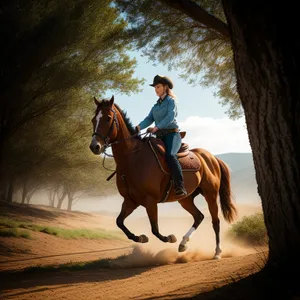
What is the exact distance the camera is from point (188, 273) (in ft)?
14.8

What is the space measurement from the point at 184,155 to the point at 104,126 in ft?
6.79

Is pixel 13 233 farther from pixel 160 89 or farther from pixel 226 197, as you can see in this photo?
pixel 160 89

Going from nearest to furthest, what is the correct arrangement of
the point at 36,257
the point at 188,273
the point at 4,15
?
the point at 188,273 < the point at 36,257 < the point at 4,15

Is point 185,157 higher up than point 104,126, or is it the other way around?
point 104,126

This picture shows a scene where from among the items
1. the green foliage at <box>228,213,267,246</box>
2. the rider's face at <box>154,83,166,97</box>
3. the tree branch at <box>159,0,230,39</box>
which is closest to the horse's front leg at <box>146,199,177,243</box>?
the rider's face at <box>154,83,166,97</box>

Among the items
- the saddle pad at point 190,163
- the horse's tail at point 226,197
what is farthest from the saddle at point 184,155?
→ the horse's tail at point 226,197

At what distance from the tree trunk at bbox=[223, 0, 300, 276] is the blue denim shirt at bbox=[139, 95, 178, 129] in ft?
10.4

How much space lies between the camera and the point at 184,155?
6535 mm

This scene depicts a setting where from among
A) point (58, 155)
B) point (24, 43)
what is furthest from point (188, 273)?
point (58, 155)

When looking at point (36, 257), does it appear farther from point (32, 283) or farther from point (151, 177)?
point (151, 177)

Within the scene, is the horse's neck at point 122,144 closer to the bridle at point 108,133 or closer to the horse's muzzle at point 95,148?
the bridle at point 108,133

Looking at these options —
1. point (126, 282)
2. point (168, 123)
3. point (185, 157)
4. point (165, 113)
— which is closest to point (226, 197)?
point (185, 157)

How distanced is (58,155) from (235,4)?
12.7m

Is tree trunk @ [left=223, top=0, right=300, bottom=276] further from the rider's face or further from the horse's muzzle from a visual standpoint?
the rider's face
